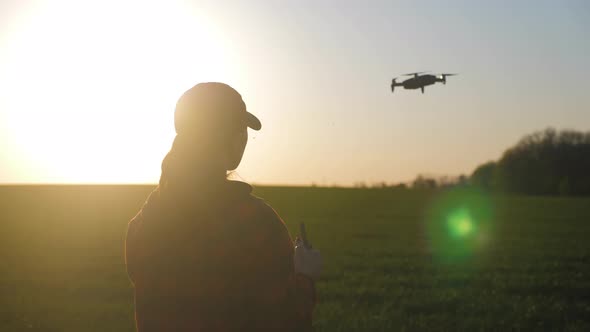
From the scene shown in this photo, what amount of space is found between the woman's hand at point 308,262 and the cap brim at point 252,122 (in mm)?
736

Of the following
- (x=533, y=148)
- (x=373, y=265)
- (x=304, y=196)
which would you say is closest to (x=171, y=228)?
(x=373, y=265)

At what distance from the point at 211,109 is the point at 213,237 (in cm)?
64

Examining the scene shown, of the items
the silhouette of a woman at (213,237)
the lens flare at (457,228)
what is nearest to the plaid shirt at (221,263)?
the silhouette of a woman at (213,237)

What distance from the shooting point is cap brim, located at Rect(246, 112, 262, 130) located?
131 inches

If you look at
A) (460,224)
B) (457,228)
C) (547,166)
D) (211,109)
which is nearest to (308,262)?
(211,109)

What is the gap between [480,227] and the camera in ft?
148

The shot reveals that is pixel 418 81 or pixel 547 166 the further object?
pixel 547 166

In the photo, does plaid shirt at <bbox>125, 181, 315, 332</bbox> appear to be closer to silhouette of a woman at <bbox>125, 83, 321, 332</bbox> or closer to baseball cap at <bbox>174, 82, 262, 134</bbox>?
silhouette of a woman at <bbox>125, 83, 321, 332</bbox>

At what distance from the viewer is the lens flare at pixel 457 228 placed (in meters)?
27.2

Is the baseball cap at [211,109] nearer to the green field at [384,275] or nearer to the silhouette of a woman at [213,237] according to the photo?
the silhouette of a woman at [213,237]

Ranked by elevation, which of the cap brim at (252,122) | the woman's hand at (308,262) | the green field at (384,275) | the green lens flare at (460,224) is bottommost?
the green lens flare at (460,224)

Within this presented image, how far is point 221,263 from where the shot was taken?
10.4 ft

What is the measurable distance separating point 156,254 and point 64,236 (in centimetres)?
3196

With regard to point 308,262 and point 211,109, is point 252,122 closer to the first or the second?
point 211,109
